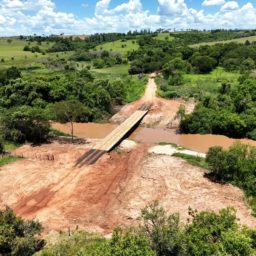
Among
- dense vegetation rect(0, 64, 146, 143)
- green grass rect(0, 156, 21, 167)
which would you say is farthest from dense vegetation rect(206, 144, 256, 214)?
dense vegetation rect(0, 64, 146, 143)

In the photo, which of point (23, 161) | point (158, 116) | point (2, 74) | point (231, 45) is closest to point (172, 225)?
point (23, 161)

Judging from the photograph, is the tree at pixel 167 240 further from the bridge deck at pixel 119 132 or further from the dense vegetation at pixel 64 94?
the dense vegetation at pixel 64 94

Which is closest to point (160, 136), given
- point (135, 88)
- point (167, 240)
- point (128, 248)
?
point (135, 88)

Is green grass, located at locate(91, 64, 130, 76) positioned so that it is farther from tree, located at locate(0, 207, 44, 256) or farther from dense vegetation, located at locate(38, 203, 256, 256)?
dense vegetation, located at locate(38, 203, 256, 256)

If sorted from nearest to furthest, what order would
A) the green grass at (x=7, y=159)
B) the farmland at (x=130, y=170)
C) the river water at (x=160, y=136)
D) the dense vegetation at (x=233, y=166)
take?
the farmland at (x=130, y=170), the dense vegetation at (x=233, y=166), the green grass at (x=7, y=159), the river water at (x=160, y=136)

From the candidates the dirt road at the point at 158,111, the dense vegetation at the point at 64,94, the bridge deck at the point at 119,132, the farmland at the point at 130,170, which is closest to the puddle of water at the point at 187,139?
the farmland at the point at 130,170
